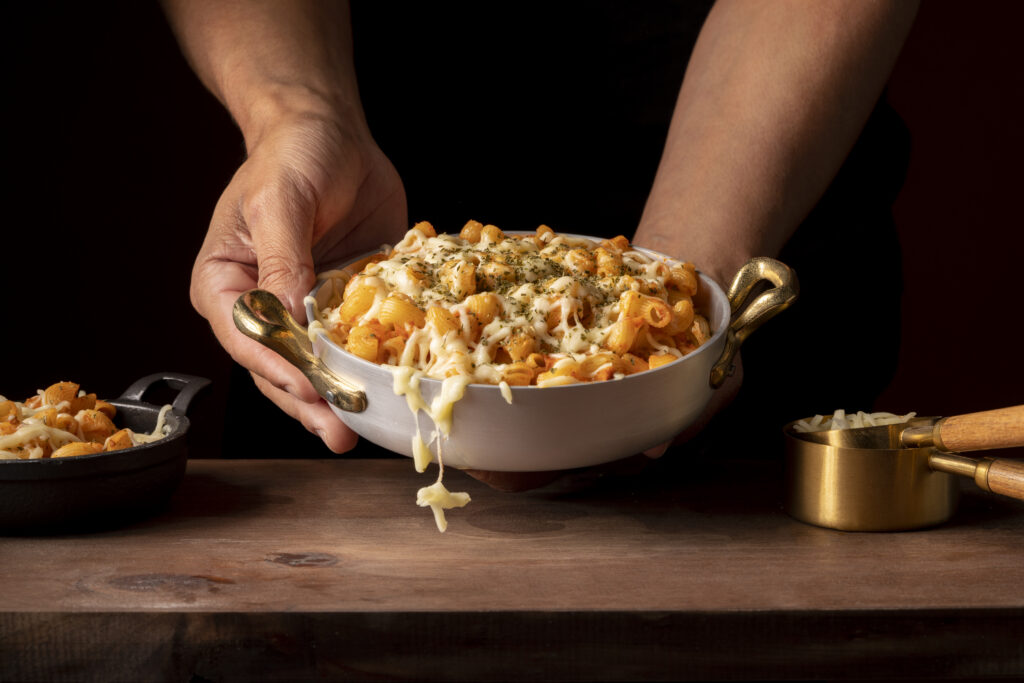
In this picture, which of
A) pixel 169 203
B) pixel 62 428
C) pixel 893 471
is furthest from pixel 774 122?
pixel 169 203

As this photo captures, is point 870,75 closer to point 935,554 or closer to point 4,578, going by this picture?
point 935,554

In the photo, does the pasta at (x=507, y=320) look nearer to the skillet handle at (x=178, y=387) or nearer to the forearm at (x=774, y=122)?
the skillet handle at (x=178, y=387)

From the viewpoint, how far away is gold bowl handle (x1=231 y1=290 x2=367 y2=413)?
110 centimetres

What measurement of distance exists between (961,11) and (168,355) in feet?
7.64

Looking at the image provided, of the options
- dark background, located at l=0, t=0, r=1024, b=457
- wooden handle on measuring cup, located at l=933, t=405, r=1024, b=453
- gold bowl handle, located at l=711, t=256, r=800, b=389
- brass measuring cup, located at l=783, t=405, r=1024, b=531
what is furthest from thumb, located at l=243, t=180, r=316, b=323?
dark background, located at l=0, t=0, r=1024, b=457

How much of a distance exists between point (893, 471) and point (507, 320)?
0.44 metres

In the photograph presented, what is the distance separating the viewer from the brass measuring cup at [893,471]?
1137mm

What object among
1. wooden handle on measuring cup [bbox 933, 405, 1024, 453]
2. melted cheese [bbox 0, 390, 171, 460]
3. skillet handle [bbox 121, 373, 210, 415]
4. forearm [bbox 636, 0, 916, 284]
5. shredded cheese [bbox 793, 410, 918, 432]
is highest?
forearm [bbox 636, 0, 916, 284]

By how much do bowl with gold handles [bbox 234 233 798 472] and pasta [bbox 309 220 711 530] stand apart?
13 millimetres

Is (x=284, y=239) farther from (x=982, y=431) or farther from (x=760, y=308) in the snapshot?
(x=982, y=431)

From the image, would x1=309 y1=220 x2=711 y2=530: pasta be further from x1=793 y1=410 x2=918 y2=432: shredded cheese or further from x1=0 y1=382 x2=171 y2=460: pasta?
x1=0 y1=382 x2=171 y2=460: pasta

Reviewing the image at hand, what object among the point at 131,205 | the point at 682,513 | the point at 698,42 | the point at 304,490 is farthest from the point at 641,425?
the point at 131,205

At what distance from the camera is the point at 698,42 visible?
1795mm

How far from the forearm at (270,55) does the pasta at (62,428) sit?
471 millimetres
